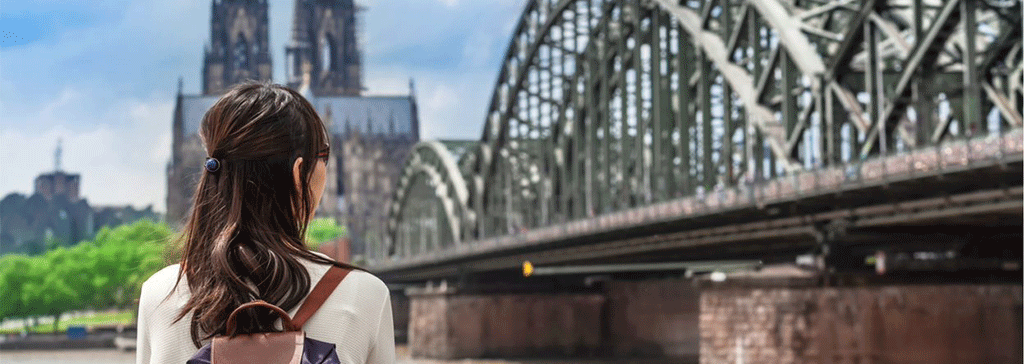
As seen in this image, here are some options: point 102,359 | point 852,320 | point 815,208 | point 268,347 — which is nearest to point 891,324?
point 852,320

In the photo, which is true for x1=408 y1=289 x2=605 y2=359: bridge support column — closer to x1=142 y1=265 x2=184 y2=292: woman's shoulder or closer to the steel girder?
→ the steel girder

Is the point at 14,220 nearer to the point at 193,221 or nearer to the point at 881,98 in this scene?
the point at 881,98

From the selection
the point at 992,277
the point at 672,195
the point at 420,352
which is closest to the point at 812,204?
the point at 992,277

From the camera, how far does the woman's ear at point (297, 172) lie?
12.0 ft

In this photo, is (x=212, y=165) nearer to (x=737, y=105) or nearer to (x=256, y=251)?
(x=256, y=251)

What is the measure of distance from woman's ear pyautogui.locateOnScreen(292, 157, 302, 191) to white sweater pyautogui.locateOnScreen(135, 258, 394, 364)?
18 centimetres

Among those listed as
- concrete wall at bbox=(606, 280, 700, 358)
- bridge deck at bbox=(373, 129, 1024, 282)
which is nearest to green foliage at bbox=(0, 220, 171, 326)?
concrete wall at bbox=(606, 280, 700, 358)

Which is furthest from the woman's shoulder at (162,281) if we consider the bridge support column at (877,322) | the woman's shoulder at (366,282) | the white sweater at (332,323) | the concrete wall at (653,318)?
the concrete wall at (653,318)

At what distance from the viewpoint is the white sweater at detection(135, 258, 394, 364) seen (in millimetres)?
3465

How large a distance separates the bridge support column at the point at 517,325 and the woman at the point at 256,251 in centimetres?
7241

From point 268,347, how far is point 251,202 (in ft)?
1.37

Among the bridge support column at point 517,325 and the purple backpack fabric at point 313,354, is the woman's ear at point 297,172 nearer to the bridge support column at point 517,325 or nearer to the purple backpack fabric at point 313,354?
the purple backpack fabric at point 313,354

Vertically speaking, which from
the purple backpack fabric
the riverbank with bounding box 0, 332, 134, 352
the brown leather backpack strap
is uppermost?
the brown leather backpack strap

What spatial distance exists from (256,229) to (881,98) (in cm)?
3635
